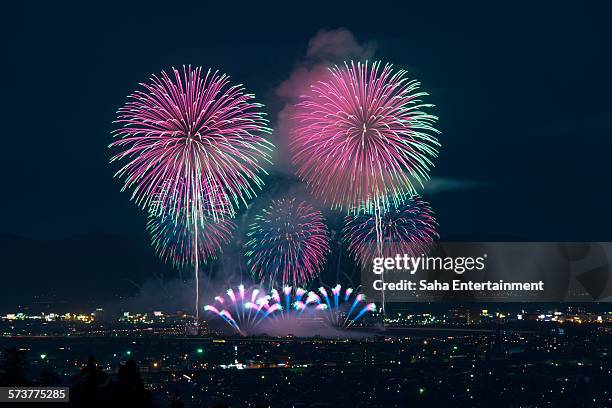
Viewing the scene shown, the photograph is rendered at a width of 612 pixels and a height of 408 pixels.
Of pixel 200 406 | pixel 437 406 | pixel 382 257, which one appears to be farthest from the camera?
pixel 437 406

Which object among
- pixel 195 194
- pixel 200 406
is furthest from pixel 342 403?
pixel 195 194

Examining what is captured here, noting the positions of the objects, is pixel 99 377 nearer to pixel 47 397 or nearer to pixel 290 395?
pixel 47 397

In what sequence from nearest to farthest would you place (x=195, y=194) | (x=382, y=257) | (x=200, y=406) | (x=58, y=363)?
(x=195, y=194), (x=382, y=257), (x=200, y=406), (x=58, y=363)

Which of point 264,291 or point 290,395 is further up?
point 264,291

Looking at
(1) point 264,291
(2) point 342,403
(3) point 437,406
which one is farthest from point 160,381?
(3) point 437,406

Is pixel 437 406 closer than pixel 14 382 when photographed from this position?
No

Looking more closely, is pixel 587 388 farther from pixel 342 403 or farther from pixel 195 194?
pixel 195 194

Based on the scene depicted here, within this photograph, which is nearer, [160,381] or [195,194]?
[195,194]

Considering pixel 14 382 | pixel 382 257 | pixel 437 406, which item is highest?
pixel 382 257

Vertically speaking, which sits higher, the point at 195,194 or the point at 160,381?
the point at 195,194
